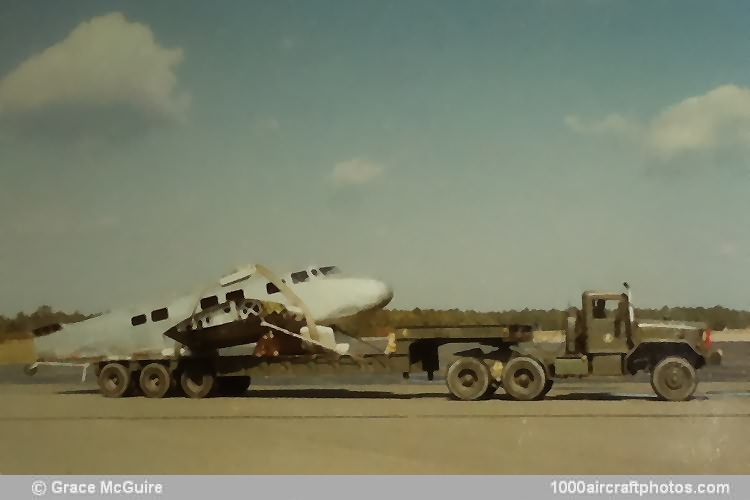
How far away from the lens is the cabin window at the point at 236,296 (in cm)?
1005

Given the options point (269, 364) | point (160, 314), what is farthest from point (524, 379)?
point (160, 314)

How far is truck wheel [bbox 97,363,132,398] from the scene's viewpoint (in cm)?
1091

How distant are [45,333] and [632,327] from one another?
655 centimetres

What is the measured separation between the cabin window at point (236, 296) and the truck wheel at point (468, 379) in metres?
2.48

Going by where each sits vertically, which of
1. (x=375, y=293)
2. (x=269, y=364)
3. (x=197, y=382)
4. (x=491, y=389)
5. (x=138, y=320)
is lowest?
(x=491, y=389)

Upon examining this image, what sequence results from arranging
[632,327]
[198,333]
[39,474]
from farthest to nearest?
[198,333], [632,327], [39,474]

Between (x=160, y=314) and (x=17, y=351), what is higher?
(x=160, y=314)

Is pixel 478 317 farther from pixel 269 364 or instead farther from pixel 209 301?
pixel 209 301

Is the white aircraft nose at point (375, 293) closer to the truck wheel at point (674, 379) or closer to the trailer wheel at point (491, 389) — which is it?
the trailer wheel at point (491, 389)

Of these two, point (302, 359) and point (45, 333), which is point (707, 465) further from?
point (45, 333)

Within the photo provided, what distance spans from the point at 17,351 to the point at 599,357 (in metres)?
6.65

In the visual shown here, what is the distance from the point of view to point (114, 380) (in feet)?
36.2

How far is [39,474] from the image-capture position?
27.1 ft
